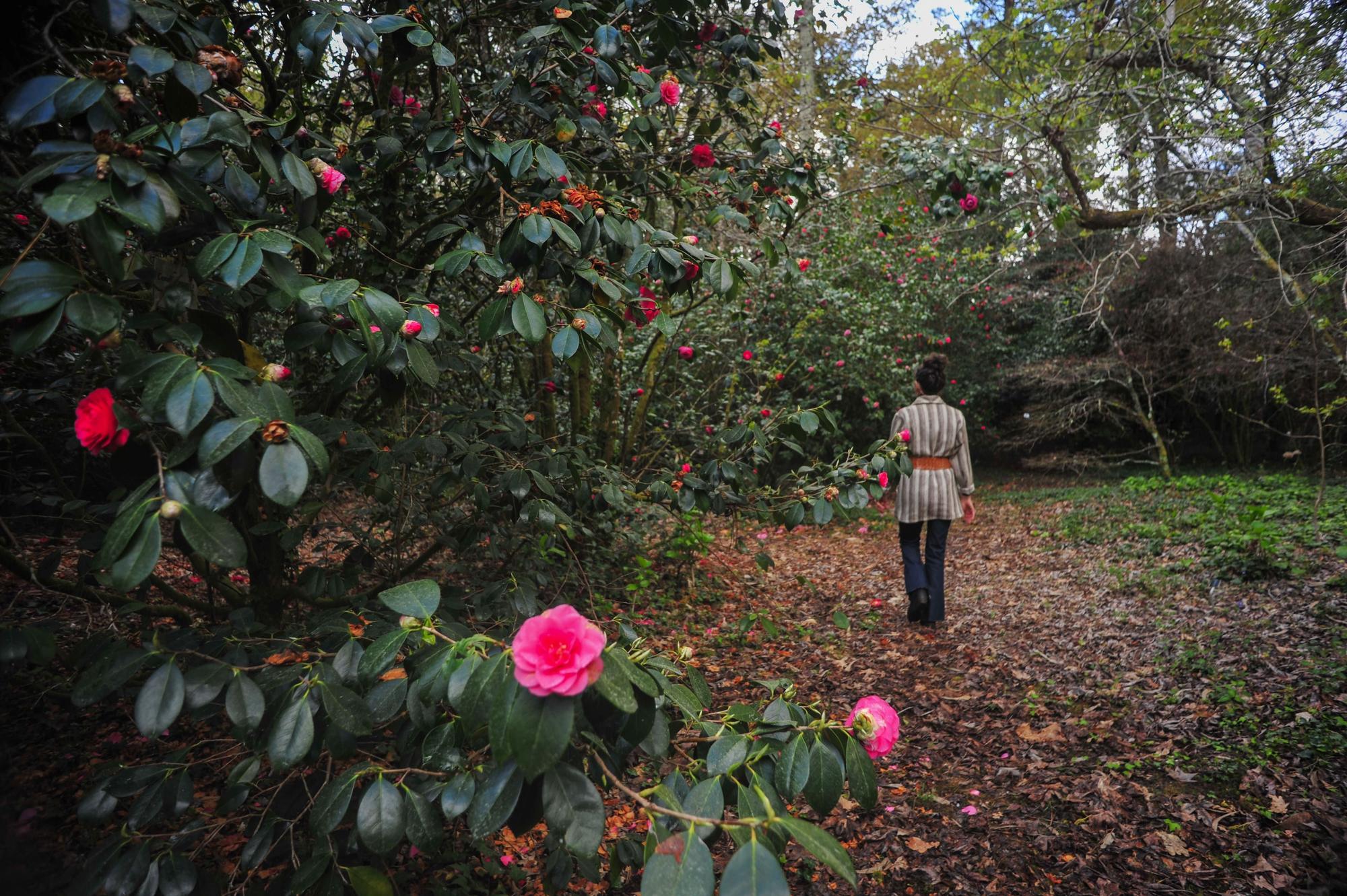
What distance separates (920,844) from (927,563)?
215 centimetres

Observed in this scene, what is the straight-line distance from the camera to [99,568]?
0.78m

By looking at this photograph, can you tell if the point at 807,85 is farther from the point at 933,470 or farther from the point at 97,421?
the point at 97,421

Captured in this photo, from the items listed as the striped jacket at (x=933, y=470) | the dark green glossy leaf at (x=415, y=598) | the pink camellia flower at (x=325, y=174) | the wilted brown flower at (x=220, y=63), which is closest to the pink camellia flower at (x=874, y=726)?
the dark green glossy leaf at (x=415, y=598)

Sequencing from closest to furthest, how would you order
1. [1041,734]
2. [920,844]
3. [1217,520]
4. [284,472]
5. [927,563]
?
[284,472] → [920,844] → [1041,734] → [927,563] → [1217,520]

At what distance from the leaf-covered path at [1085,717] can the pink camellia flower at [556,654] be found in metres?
1.80

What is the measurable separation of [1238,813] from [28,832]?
325 cm

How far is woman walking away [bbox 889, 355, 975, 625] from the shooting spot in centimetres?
409

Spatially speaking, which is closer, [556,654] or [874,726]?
[556,654]

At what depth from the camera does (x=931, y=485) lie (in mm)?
4086

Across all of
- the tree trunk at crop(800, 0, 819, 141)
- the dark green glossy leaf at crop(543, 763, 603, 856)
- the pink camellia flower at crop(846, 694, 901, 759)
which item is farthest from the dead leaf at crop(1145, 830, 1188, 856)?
the tree trunk at crop(800, 0, 819, 141)

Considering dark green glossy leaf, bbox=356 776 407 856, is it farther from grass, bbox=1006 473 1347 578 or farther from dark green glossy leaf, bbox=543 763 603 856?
grass, bbox=1006 473 1347 578

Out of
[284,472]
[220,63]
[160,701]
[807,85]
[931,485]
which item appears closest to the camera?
[284,472]

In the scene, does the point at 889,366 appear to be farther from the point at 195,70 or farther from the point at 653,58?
the point at 195,70

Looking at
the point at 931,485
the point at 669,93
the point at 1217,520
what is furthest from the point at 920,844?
the point at 1217,520
